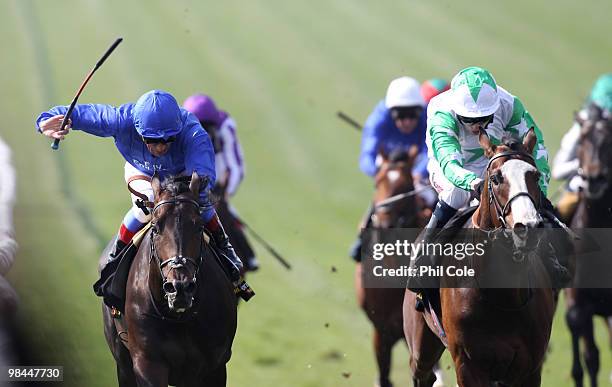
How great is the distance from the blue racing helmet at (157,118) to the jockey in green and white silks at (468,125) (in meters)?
1.66

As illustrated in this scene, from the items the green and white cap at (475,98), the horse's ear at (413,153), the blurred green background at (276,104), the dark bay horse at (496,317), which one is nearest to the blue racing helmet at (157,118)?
the green and white cap at (475,98)

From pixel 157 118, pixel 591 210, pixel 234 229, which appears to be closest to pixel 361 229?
pixel 234 229

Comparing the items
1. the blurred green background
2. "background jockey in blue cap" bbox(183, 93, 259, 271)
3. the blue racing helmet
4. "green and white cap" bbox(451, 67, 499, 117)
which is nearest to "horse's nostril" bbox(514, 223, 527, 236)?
"green and white cap" bbox(451, 67, 499, 117)

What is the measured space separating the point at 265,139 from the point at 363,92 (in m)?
3.25

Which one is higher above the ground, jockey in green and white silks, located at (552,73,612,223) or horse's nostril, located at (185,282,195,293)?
jockey in green and white silks, located at (552,73,612,223)

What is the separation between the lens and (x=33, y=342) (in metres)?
11.8

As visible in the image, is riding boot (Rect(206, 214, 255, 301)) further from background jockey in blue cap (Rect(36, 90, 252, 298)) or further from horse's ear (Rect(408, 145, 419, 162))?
horse's ear (Rect(408, 145, 419, 162))

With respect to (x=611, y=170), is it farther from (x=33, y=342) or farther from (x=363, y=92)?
(x=363, y=92)

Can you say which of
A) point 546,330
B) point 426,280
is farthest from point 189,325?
point 546,330

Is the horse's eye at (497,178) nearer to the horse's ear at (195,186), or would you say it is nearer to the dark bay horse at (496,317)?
the dark bay horse at (496,317)

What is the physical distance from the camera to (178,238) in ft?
23.6

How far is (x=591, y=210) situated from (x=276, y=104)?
1712 cm

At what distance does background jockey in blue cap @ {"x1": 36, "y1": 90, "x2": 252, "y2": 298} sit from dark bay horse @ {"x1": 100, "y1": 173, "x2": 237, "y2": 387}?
10.4 inches

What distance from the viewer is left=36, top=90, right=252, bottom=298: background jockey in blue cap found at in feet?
25.6
